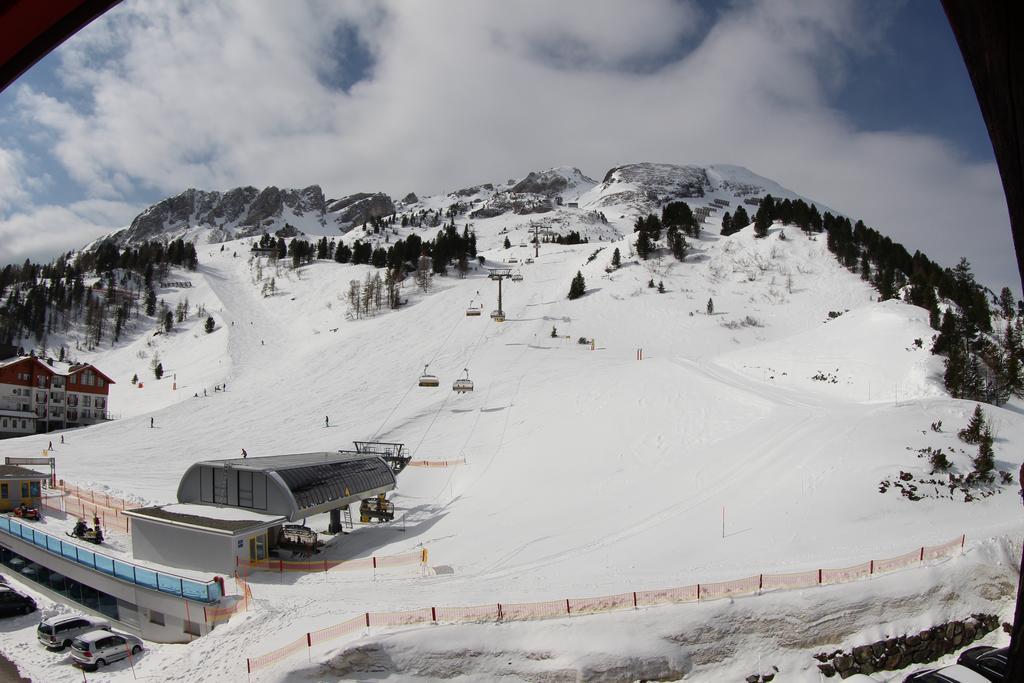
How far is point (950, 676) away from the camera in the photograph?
1064 cm

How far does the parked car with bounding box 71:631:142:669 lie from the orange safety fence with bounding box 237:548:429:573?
3726mm

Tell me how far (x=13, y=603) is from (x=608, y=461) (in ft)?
74.3

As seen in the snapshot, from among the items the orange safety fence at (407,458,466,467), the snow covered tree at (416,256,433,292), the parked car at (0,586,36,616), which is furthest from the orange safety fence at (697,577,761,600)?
the snow covered tree at (416,256,433,292)

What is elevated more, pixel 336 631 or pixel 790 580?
pixel 790 580

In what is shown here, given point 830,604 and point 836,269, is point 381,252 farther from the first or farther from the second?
point 830,604

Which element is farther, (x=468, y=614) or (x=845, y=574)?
(x=845, y=574)

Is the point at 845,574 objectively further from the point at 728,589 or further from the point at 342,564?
the point at 342,564

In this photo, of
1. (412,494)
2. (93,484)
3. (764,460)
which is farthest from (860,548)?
(93,484)

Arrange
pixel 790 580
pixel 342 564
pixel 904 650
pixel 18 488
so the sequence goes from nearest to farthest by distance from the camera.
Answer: pixel 904 650 → pixel 790 580 → pixel 342 564 → pixel 18 488

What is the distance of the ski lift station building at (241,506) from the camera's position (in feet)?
67.0

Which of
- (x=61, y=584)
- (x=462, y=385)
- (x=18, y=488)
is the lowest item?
(x=61, y=584)

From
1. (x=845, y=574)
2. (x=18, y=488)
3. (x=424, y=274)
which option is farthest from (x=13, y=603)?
(x=424, y=274)

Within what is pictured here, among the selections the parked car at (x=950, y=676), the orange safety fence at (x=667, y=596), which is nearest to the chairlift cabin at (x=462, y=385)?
the orange safety fence at (x=667, y=596)

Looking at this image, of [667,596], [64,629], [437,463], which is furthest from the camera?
[437,463]
